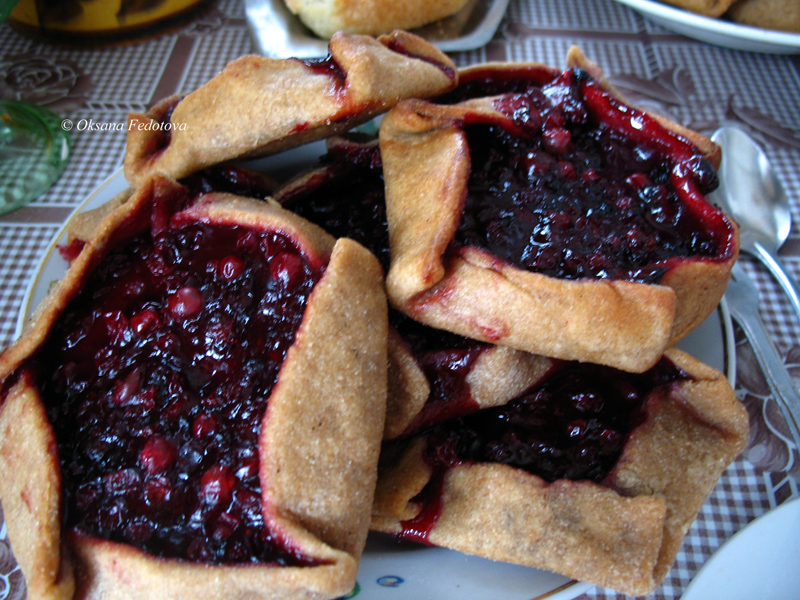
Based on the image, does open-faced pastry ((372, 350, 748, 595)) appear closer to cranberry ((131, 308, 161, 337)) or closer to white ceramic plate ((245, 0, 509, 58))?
cranberry ((131, 308, 161, 337))

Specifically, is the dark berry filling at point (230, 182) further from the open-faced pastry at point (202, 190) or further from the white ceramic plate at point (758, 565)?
the white ceramic plate at point (758, 565)

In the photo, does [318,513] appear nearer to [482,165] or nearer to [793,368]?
[482,165]

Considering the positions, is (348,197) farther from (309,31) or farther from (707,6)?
(707,6)

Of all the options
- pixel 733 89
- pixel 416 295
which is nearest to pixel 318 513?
pixel 416 295

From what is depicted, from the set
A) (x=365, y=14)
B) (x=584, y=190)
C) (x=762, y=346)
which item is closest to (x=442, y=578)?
(x=584, y=190)


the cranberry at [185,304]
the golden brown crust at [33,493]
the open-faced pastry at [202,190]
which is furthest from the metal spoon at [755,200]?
the golden brown crust at [33,493]

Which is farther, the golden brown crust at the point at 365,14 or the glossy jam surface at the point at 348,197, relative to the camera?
the golden brown crust at the point at 365,14
